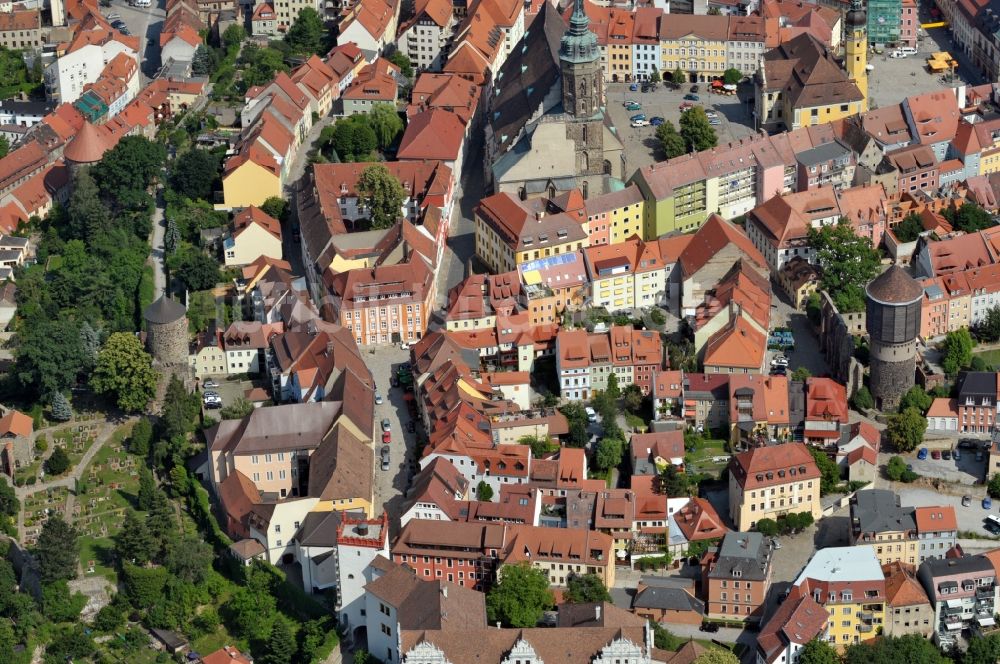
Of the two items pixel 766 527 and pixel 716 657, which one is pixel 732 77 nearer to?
pixel 766 527

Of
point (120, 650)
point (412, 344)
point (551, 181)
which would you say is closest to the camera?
point (120, 650)

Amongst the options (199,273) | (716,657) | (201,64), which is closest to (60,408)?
(199,273)

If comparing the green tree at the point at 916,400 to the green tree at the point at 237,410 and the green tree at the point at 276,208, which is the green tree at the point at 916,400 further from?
the green tree at the point at 276,208

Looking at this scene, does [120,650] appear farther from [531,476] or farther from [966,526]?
[966,526]

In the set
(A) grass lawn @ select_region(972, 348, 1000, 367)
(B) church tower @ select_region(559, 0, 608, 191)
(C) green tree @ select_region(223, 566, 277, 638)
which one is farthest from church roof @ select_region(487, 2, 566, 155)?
(C) green tree @ select_region(223, 566, 277, 638)

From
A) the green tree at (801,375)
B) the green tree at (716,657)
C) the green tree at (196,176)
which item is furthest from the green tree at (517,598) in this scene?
the green tree at (196,176)

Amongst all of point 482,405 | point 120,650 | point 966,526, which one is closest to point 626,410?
point 482,405
